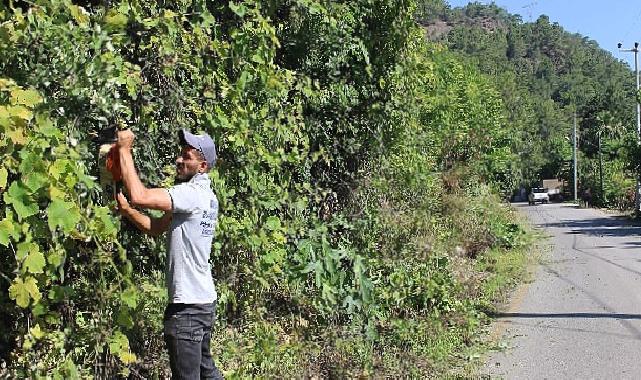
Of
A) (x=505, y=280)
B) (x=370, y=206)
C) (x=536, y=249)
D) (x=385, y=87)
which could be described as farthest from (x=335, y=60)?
(x=536, y=249)

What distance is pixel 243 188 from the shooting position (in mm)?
5617

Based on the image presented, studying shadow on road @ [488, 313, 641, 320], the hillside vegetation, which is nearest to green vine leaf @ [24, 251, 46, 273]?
the hillside vegetation

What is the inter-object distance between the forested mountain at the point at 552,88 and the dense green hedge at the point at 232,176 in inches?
1222

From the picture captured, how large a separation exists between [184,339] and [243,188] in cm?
179

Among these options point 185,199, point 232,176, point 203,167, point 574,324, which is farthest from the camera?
point 574,324

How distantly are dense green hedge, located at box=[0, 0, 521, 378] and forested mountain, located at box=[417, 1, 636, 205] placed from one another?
31.1 meters

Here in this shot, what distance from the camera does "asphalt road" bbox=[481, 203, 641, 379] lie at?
24.5 ft

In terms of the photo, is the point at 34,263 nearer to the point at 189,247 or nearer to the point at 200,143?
the point at 189,247

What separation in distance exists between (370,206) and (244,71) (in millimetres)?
3985

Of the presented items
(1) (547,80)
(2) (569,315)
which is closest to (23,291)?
(2) (569,315)

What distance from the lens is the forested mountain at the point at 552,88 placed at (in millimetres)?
63500

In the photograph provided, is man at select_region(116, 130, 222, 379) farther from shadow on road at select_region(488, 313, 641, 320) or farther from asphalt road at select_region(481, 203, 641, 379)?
shadow on road at select_region(488, 313, 641, 320)

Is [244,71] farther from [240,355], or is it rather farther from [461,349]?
[461,349]

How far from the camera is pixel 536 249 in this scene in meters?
20.1
